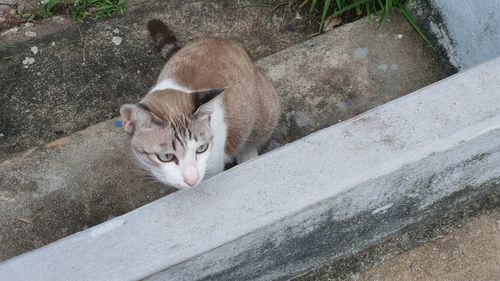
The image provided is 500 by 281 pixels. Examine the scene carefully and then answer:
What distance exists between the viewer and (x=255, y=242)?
1880 millimetres

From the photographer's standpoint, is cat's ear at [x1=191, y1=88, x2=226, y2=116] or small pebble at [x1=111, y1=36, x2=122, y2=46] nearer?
cat's ear at [x1=191, y1=88, x2=226, y2=116]

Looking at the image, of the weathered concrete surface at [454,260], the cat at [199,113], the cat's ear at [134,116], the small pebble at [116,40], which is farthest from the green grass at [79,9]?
the weathered concrete surface at [454,260]

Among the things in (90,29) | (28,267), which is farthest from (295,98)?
(28,267)

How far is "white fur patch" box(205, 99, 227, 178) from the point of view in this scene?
227cm

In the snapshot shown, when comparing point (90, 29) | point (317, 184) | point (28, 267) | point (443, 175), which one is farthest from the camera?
point (90, 29)

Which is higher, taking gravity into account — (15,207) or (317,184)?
(317,184)

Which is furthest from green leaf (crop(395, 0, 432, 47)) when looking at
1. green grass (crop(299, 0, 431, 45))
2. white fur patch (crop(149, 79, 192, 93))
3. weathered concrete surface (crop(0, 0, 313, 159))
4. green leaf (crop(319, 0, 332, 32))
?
white fur patch (crop(149, 79, 192, 93))

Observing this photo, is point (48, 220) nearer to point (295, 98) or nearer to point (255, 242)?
point (255, 242)

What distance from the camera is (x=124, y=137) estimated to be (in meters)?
2.57

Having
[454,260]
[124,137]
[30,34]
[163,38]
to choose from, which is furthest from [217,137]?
[30,34]

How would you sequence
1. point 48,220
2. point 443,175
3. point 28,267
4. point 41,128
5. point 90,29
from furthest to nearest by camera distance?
point 90,29
point 41,128
point 48,220
point 443,175
point 28,267

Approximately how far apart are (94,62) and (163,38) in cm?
44

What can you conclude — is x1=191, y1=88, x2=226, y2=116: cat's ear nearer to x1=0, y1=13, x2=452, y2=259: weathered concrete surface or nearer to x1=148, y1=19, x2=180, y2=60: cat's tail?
x1=0, y1=13, x2=452, y2=259: weathered concrete surface

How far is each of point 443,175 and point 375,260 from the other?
1.84 ft
